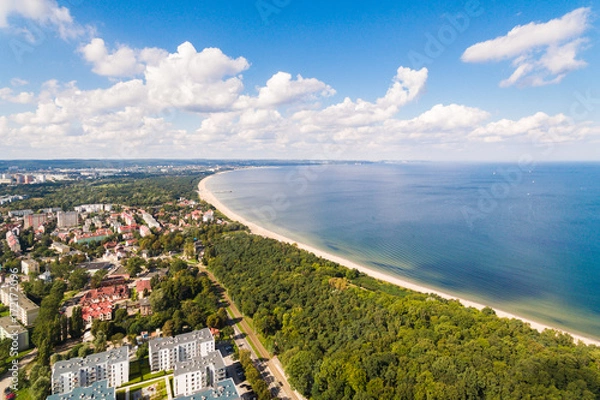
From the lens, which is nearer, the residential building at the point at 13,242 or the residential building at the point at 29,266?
the residential building at the point at 29,266

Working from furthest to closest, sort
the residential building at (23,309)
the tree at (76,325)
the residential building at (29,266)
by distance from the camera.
Answer: the residential building at (29,266) → the residential building at (23,309) → the tree at (76,325)

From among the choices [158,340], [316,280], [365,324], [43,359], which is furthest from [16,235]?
[365,324]

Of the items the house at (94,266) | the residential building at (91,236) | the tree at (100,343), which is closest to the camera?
the tree at (100,343)

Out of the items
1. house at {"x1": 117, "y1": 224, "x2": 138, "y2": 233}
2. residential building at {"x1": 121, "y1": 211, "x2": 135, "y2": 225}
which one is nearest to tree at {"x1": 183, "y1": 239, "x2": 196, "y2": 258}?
house at {"x1": 117, "y1": 224, "x2": 138, "y2": 233}

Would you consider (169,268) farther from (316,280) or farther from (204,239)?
(316,280)

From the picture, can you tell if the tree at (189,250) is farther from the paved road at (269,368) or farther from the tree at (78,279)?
the paved road at (269,368)

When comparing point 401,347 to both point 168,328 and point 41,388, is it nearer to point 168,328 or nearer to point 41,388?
point 168,328

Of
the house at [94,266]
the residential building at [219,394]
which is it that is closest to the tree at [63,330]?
the residential building at [219,394]
